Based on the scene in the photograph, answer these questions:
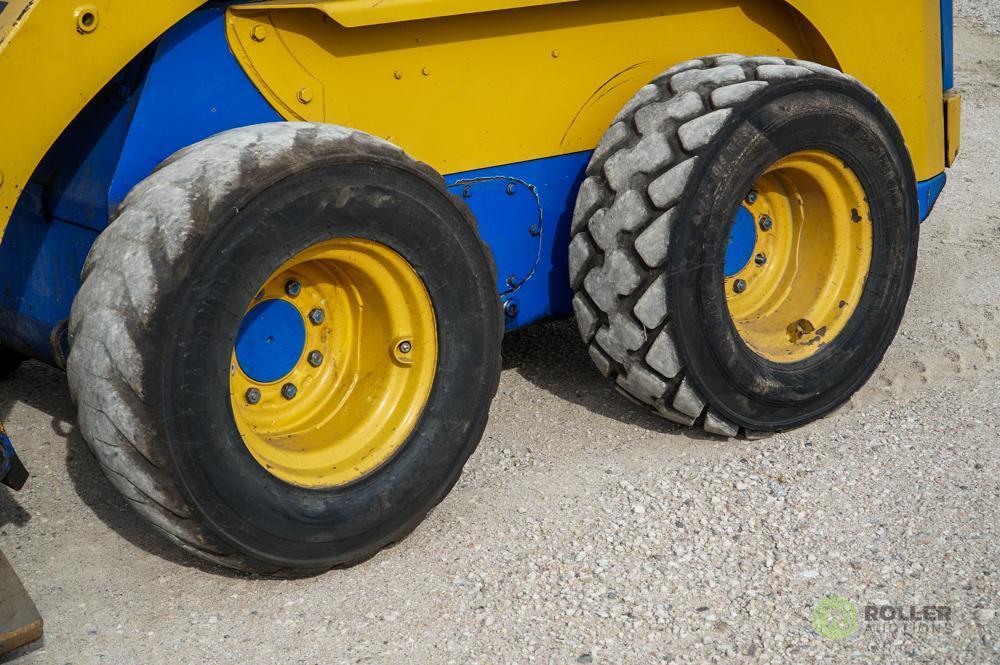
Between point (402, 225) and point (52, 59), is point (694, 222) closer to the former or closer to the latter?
point (402, 225)

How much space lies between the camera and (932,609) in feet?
10.1

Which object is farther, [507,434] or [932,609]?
[507,434]

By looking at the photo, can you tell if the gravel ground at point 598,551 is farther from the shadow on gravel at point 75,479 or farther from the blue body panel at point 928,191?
the blue body panel at point 928,191

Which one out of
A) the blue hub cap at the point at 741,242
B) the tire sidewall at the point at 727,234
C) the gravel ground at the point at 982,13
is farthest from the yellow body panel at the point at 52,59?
the gravel ground at the point at 982,13

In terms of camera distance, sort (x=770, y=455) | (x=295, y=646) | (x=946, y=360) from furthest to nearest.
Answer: (x=946, y=360)
(x=770, y=455)
(x=295, y=646)

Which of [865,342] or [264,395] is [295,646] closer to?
[264,395]

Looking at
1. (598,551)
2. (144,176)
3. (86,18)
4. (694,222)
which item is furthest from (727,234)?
(86,18)

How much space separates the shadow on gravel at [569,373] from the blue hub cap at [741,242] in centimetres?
56

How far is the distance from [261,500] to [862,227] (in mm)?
2269

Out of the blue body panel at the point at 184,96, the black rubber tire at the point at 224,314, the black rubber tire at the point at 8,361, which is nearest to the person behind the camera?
the black rubber tire at the point at 224,314

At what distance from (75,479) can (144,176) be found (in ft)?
3.68

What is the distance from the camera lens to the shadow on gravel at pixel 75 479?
3363 mm

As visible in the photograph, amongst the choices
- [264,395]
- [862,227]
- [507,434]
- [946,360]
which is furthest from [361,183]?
[946,360]

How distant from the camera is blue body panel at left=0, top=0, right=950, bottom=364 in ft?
10.2
